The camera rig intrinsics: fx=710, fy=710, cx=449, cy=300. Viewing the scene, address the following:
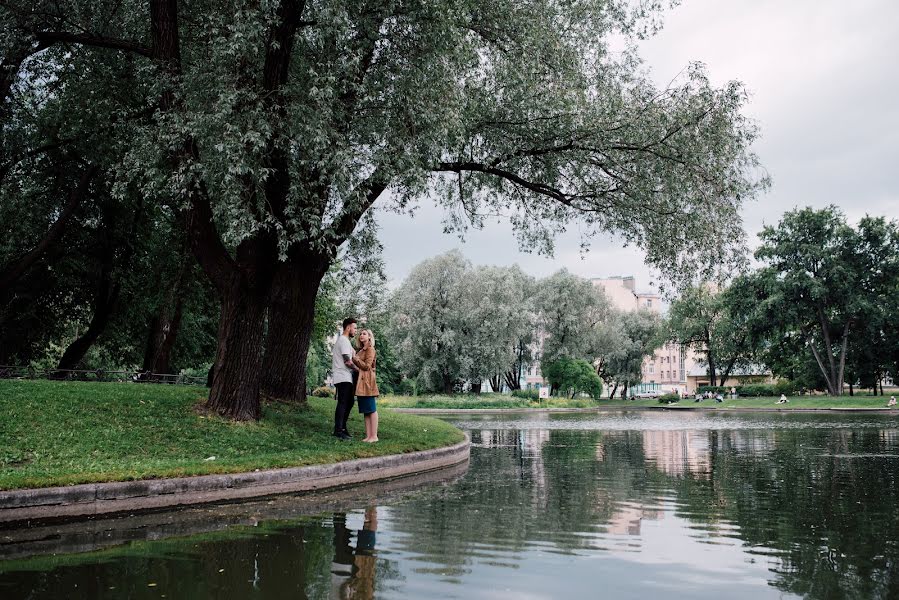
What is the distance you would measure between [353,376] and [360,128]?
14.0 ft

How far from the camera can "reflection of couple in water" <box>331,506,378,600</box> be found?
449cm

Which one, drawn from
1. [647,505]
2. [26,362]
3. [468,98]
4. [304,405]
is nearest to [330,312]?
[26,362]

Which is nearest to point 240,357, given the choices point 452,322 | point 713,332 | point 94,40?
point 94,40

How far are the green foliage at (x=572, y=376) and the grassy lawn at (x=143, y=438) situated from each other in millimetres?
48881

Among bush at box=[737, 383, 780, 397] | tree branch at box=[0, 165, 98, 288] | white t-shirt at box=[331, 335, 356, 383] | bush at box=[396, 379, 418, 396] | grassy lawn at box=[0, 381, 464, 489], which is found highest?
tree branch at box=[0, 165, 98, 288]

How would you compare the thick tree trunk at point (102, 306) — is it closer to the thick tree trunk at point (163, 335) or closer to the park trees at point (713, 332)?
the thick tree trunk at point (163, 335)

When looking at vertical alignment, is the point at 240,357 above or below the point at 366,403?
above

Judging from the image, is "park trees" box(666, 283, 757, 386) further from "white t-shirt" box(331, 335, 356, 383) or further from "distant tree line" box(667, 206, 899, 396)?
"white t-shirt" box(331, 335, 356, 383)

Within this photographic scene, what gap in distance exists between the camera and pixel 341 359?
12.0 meters

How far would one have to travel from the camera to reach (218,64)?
11609mm

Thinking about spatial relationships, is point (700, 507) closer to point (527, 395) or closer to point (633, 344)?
point (527, 395)

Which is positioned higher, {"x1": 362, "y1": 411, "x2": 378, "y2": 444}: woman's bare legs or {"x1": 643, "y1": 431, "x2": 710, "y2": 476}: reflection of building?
{"x1": 362, "y1": 411, "x2": 378, "y2": 444}: woman's bare legs

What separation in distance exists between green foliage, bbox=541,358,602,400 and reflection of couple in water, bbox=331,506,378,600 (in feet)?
186

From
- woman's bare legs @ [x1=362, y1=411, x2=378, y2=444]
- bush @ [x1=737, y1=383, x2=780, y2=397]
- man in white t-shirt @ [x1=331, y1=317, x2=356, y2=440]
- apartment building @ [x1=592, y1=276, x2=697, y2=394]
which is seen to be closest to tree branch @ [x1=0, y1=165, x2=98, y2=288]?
man in white t-shirt @ [x1=331, y1=317, x2=356, y2=440]
